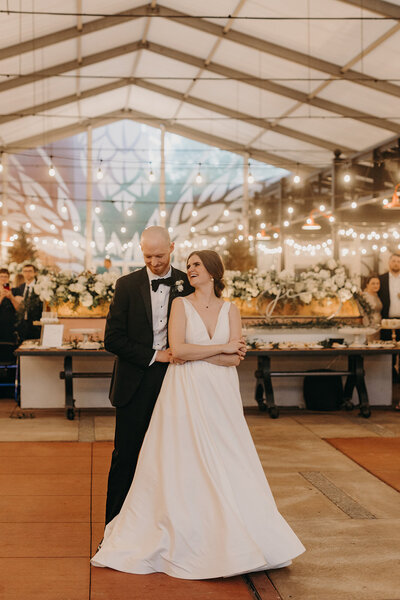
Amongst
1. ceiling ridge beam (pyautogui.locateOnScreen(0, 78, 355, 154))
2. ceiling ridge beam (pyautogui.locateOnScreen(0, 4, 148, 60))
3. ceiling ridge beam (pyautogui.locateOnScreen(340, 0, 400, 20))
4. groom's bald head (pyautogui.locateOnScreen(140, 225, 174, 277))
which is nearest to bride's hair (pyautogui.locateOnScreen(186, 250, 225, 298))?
groom's bald head (pyautogui.locateOnScreen(140, 225, 174, 277))

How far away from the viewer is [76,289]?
846 cm

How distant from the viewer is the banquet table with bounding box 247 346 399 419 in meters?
8.15

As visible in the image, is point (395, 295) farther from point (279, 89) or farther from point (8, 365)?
point (279, 89)

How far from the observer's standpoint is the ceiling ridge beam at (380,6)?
11.9 m

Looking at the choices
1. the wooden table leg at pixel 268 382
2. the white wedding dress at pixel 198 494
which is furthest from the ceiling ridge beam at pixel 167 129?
the white wedding dress at pixel 198 494

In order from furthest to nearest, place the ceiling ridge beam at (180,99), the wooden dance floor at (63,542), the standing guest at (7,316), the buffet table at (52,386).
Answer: the ceiling ridge beam at (180,99)
the standing guest at (7,316)
the buffet table at (52,386)
the wooden dance floor at (63,542)

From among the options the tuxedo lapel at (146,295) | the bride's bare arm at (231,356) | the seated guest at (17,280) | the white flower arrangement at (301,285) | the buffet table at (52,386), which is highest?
the seated guest at (17,280)

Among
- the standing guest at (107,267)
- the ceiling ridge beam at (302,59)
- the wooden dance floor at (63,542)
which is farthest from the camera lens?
the standing guest at (107,267)

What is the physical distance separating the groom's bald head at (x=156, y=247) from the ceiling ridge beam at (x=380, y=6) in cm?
955

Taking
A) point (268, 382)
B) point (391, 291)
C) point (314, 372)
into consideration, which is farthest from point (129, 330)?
point (391, 291)

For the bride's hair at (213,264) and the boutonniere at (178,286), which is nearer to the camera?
the bride's hair at (213,264)

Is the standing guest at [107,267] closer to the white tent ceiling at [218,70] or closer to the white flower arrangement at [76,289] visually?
the white tent ceiling at [218,70]

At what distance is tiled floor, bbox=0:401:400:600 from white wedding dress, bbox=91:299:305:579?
12cm

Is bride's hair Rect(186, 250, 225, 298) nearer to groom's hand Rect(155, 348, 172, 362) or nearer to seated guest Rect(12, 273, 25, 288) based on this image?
groom's hand Rect(155, 348, 172, 362)
